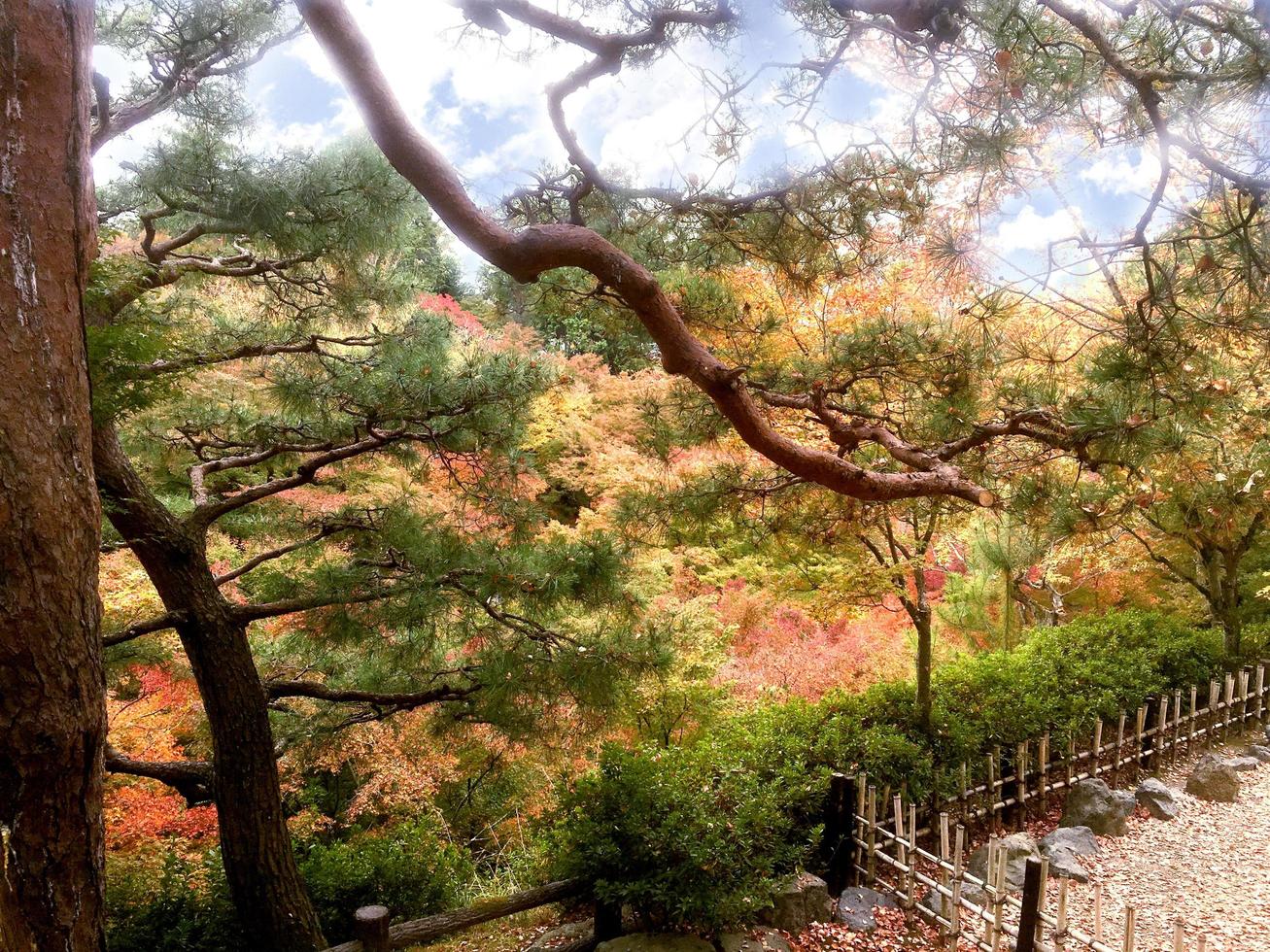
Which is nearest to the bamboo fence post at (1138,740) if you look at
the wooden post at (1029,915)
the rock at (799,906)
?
the wooden post at (1029,915)

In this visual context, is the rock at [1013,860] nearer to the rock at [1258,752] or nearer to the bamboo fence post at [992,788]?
the bamboo fence post at [992,788]

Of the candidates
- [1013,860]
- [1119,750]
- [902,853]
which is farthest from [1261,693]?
[902,853]

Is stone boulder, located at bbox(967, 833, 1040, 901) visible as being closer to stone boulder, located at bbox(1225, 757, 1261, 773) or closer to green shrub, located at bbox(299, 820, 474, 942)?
stone boulder, located at bbox(1225, 757, 1261, 773)

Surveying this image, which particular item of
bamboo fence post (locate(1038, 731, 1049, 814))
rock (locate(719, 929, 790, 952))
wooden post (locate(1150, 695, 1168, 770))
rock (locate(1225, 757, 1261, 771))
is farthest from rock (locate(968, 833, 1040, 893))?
rock (locate(1225, 757, 1261, 771))

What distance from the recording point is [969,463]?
10.5ft

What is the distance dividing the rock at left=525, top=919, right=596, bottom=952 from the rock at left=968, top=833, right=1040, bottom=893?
92.2 inches

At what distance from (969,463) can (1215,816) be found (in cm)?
426

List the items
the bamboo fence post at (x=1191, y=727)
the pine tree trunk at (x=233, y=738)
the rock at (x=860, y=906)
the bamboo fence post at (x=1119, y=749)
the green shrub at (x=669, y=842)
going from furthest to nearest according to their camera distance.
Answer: the bamboo fence post at (x=1191, y=727), the bamboo fence post at (x=1119, y=749), the rock at (x=860, y=906), the green shrub at (x=669, y=842), the pine tree trunk at (x=233, y=738)

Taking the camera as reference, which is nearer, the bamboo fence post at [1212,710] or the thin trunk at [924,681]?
the thin trunk at [924,681]

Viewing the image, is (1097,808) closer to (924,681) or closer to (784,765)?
(924,681)

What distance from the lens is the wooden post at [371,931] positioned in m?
2.74

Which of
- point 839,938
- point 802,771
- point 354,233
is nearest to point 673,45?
point 354,233

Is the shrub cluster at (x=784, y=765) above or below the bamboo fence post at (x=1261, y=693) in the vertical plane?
above

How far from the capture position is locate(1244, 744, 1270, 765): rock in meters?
6.21
